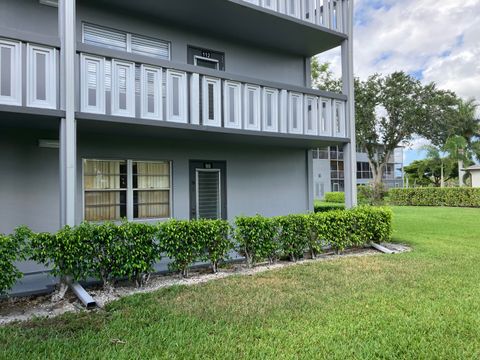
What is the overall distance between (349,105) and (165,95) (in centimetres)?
517

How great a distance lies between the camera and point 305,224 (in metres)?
8.25

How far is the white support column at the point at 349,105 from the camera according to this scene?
9.95 m

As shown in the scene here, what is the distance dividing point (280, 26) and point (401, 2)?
1008 cm

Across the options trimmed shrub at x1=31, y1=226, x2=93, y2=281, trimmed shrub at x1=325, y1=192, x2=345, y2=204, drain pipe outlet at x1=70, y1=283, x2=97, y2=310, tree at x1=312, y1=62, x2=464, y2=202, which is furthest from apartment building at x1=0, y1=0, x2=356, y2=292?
trimmed shrub at x1=325, y1=192, x2=345, y2=204

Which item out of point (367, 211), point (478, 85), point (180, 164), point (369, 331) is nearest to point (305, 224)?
point (367, 211)

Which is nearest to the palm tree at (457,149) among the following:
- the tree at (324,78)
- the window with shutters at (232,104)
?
the tree at (324,78)

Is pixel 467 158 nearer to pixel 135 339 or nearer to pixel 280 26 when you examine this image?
pixel 280 26

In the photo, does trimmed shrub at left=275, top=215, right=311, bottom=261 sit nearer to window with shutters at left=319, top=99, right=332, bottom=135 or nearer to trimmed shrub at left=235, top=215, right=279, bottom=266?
trimmed shrub at left=235, top=215, right=279, bottom=266

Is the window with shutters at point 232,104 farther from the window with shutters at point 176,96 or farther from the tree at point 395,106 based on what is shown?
the tree at point 395,106

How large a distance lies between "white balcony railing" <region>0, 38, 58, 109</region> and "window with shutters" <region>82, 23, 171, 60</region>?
2060 mm

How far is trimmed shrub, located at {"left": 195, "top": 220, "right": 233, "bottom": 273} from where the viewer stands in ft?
22.6

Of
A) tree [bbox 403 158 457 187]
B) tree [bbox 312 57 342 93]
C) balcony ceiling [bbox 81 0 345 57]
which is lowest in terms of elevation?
tree [bbox 403 158 457 187]

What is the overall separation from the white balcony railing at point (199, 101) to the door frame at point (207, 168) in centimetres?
182

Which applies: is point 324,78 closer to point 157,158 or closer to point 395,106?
point 395,106
